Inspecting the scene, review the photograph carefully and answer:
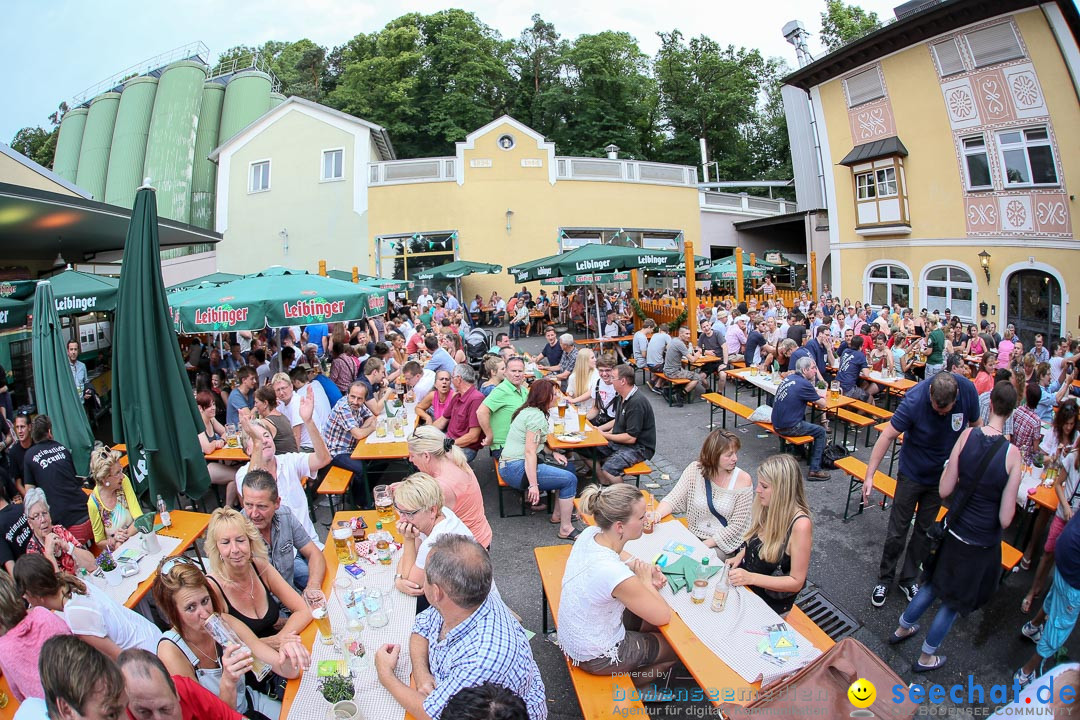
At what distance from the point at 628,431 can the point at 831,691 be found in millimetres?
3643

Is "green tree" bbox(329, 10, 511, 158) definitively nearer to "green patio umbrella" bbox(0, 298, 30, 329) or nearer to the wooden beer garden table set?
"green patio umbrella" bbox(0, 298, 30, 329)

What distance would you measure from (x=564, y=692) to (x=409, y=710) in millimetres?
1563

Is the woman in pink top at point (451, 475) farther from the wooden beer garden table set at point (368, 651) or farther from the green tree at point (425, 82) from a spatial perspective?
the green tree at point (425, 82)

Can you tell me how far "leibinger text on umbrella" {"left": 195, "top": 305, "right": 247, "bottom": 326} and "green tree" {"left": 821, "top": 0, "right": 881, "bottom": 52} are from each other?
4245 centimetres

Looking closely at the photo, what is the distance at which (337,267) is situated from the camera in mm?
24391

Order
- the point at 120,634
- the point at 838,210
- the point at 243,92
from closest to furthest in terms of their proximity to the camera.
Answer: the point at 120,634 < the point at 838,210 < the point at 243,92

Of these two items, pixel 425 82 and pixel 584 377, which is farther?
pixel 425 82

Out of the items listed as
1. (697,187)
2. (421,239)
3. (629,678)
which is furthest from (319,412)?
(697,187)

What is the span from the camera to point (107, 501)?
4719 mm

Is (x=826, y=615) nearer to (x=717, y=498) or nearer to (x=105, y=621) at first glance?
(x=717, y=498)

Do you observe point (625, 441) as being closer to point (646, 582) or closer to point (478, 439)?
point (478, 439)

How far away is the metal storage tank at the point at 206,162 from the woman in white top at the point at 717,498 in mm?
31393

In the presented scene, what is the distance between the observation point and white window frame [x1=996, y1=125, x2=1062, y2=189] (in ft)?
51.9

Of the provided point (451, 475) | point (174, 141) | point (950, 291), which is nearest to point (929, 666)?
point (451, 475)
